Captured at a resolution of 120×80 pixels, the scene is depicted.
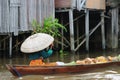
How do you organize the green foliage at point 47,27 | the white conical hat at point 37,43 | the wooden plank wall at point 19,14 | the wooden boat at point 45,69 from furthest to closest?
the green foliage at point 47,27 → the wooden plank wall at point 19,14 → the wooden boat at point 45,69 → the white conical hat at point 37,43

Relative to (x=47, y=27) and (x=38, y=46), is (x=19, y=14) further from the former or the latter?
(x=38, y=46)

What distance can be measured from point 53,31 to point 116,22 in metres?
5.96

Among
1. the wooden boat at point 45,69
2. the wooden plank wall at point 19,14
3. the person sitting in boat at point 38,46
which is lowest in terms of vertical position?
the wooden boat at point 45,69

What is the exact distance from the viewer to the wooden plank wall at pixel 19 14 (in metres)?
21.0

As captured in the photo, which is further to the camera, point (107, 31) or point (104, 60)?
point (107, 31)

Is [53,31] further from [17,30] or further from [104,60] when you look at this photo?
[104,60]

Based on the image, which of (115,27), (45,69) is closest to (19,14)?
A: (45,69)

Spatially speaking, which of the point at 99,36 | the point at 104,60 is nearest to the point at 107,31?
the point at 99,36

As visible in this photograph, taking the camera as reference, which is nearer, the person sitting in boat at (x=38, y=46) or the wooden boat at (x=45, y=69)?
the person sitting in boat at (x=38, y=46)

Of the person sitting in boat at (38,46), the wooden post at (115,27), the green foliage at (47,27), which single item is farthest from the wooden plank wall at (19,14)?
the person sitting in boat at (38,46)

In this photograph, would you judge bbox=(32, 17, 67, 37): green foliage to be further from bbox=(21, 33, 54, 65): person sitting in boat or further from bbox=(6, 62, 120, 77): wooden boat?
bbox=(21, 33, 54, 65): person sitting in boat

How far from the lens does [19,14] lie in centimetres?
2155

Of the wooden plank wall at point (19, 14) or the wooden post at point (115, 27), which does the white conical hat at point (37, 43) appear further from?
the wooden post at point (115, 27)

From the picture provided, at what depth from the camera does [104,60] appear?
55.8 feet
